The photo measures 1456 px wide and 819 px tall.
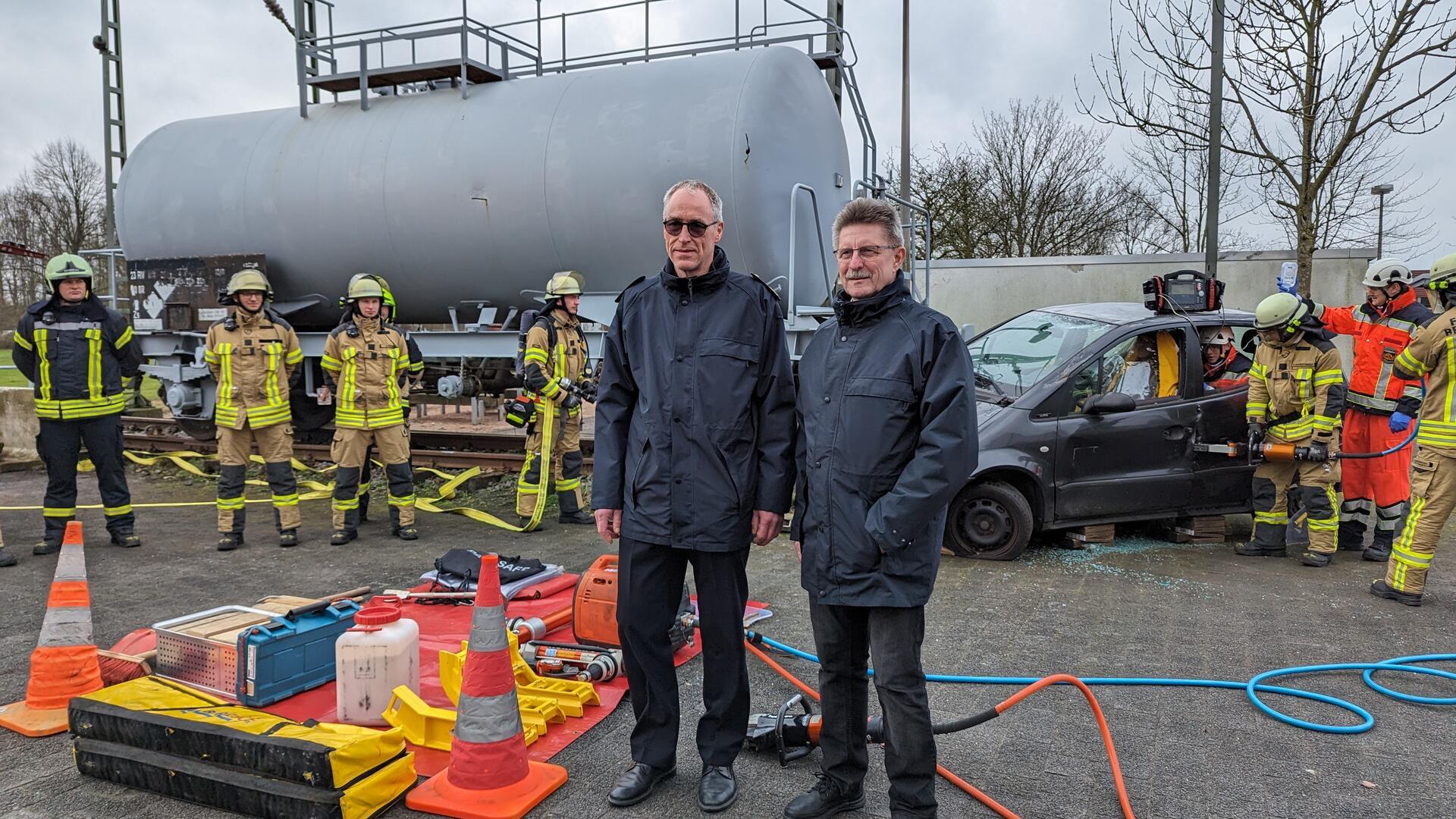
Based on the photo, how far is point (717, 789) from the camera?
9.84ft

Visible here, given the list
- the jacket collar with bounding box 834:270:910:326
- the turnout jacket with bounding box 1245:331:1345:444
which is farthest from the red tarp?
the turnout jacket with bounding box 1245:331:1345:444

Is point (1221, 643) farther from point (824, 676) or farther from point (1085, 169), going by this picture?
point (1085, 169)

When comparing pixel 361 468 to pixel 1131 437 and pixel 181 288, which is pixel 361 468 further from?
pixel 1131 437

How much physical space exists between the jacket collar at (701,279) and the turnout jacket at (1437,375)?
4.79 metres

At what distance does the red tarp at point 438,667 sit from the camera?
342cm


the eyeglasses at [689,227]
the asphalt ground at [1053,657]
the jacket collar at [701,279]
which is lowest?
the asphalt ground at [1053,657]

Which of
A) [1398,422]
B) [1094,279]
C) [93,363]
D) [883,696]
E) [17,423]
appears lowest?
[883,696]

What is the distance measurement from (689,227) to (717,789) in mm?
1917

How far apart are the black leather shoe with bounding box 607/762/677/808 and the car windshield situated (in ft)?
14.1

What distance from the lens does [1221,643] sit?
15.3 feet

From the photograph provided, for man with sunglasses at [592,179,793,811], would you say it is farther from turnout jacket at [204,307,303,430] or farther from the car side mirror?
turnout jacket at [204,307,303,430]

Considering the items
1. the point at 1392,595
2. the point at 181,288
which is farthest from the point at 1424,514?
the point at 181,288

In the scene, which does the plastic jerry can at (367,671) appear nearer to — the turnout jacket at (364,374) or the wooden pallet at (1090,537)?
the turnout jacket at (364,374)

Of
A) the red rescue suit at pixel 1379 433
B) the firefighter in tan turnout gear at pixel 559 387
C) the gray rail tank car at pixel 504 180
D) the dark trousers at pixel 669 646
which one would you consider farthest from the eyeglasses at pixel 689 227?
the red rescue suit at pixel 1379 433
